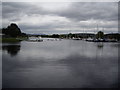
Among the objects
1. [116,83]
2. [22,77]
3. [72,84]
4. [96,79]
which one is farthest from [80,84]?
[22,77]

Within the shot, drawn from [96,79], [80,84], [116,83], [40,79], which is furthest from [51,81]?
[116,83]

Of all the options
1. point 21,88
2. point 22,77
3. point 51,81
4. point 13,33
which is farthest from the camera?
point 13,33

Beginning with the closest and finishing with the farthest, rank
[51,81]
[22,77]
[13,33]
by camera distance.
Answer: [51,81], [22,77], [13,33]

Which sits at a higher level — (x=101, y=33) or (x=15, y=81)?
(x=101, y=33)

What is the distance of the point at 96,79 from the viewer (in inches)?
301

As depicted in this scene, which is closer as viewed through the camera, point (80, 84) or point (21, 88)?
point (21, 88)

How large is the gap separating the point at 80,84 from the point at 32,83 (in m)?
2.27

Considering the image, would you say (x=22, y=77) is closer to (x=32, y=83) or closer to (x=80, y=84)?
(x=32, y=83)

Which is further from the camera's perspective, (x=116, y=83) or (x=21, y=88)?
(x=116, y=83)

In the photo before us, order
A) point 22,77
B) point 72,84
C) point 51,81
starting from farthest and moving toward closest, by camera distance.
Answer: point 22,77 → point 51,81 → point 72,84

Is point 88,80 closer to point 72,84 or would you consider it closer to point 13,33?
point 72,84

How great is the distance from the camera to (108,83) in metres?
7.02

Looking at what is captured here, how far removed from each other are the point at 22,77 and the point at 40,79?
3.47 feet

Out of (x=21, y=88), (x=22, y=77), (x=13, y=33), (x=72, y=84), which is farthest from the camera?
(x=13, y=33)
